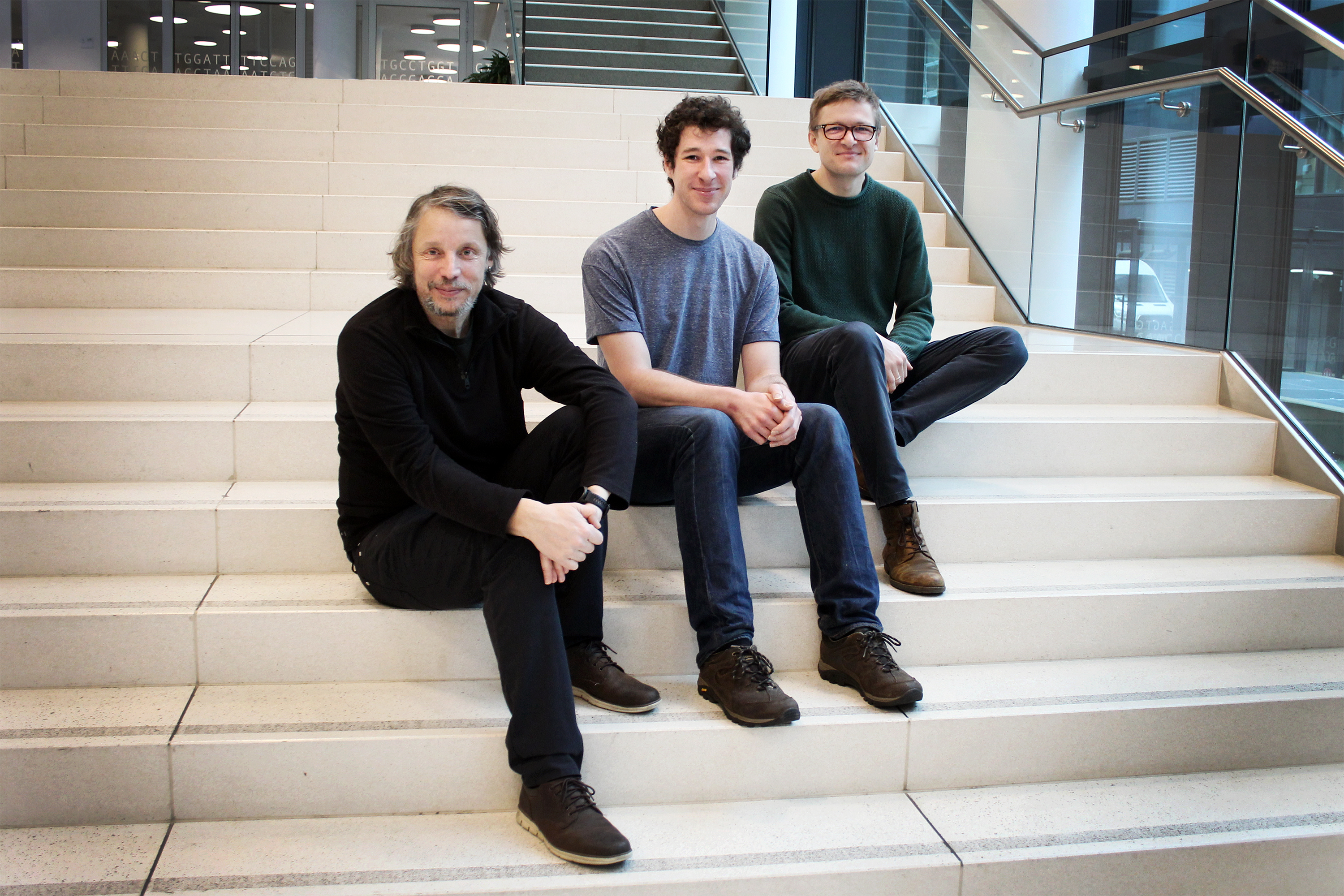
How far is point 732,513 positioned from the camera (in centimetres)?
186

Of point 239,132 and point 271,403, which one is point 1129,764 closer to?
point 271,403

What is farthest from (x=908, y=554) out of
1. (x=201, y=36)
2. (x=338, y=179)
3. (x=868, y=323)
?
(x=201, y=36)

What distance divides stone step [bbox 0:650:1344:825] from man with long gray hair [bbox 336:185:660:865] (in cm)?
12

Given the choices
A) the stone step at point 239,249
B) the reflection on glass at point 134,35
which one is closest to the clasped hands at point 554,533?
the stone step at point 239,249

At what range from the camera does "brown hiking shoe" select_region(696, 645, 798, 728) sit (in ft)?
5.70

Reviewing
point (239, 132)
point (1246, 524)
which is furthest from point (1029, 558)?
point (239, 132)

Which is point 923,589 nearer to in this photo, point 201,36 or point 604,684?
point 604,684

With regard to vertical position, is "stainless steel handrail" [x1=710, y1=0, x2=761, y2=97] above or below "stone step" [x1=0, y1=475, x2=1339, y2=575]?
above

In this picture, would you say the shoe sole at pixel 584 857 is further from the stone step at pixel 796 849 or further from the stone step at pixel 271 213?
the stone step at pixel 271 213

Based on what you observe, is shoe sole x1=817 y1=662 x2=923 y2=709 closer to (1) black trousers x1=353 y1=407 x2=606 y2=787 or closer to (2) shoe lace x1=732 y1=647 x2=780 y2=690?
(2) shoe lace x1=732 y1=647 x2=780 y2=690

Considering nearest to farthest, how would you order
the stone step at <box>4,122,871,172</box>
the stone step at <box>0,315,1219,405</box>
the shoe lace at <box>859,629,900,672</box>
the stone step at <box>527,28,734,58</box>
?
the shoe lace at <box>859,629,900,672</box> → the stone step at <box>0,315,1219,405</box> → the stone step at <box>4,122,871,172</box> → the stone step at <box>527,28,734,58</box>

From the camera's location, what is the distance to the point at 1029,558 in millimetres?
2330

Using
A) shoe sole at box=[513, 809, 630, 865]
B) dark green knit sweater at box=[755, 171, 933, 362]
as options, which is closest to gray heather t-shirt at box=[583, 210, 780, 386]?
dark green knit sweater at box=[755, 171, 933, 362]

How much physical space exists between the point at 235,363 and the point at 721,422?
136 centimetres
